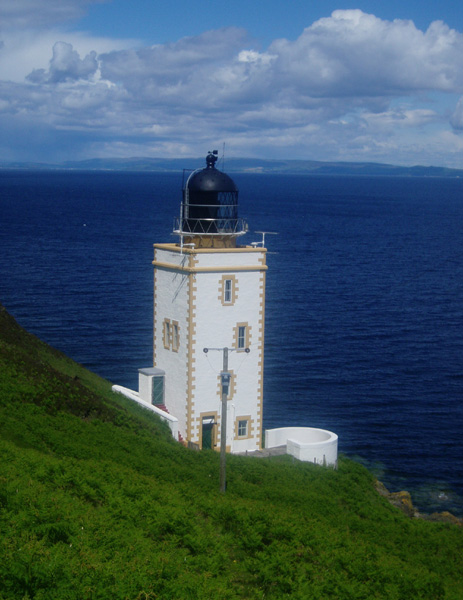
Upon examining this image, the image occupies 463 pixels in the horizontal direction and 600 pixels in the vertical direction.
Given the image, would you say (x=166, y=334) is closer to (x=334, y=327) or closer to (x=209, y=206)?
(x=209, y=206)

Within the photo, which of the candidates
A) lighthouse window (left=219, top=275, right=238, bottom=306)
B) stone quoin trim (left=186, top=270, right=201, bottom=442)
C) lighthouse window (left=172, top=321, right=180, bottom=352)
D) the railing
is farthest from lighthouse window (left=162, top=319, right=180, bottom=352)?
the railing

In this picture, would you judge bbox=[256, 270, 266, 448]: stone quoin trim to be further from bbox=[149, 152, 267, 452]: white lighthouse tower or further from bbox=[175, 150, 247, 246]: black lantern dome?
bbox=[175, 150, 247, 246]: black lantern dome

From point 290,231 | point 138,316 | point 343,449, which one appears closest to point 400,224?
point 290,231

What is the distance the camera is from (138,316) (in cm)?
7188

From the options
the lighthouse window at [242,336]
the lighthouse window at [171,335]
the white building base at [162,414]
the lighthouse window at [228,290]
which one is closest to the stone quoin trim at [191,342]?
the white building base at [162,414]

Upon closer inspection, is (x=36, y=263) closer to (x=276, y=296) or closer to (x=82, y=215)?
(x=276, y=296)

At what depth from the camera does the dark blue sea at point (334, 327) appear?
150 ft

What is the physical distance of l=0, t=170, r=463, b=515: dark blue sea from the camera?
45.9 meters

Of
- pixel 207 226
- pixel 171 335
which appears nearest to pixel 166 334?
pixel 171 335

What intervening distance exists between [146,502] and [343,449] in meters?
26.6

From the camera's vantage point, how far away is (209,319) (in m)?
32.8

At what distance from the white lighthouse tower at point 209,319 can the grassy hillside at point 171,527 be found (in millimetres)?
4353

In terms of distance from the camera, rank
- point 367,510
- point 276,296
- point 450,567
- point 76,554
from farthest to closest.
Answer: point 276,296
point 367,510
point 450,567
point 76,554

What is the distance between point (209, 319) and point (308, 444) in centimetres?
708
